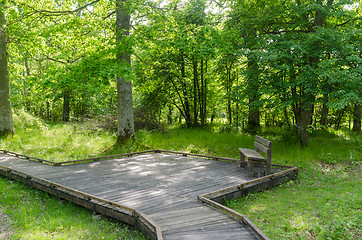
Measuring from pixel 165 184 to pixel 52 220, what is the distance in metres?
2.45

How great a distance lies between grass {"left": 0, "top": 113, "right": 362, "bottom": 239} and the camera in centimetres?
441

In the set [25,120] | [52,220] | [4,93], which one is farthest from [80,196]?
[25,120]

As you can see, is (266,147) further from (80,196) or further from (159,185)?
(80,196)

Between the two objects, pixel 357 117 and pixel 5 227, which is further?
pixel 357 117

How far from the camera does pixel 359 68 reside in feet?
28.8

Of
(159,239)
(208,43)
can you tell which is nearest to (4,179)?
(159,239)

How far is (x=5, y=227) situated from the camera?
482 centimetres

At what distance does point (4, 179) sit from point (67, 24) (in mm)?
5944

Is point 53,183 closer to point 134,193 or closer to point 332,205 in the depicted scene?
point 134,193

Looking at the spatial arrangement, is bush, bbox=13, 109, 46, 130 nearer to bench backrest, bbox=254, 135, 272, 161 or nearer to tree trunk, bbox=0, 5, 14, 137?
tree trunk, bbox=0, 5, 14, 137

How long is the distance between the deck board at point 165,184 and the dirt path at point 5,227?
1.25 metres

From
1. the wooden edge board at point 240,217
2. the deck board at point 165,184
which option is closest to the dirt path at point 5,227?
the deck board at point 165,184

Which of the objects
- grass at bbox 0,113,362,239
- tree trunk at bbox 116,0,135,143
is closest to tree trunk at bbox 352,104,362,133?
grass at bbox 0,113,362,239

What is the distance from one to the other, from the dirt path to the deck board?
1250 millimetres
